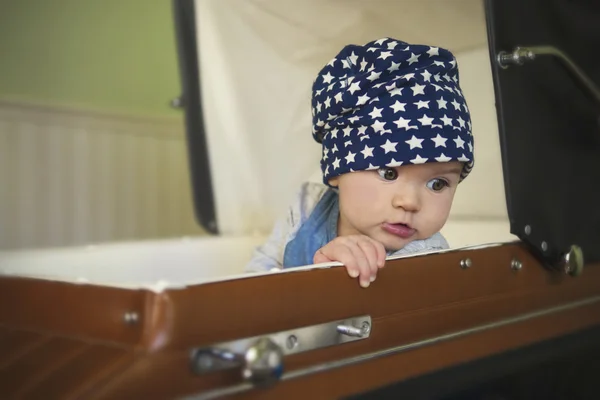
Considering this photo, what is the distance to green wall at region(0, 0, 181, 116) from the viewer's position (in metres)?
1.49

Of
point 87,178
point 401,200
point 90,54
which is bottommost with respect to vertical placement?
point 401,200

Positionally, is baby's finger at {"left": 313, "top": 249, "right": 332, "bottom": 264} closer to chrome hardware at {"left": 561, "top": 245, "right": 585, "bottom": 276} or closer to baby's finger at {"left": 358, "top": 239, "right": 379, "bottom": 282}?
baby's finger at {"left": 358, "top": 239, "right": 379, "bottom": 282}

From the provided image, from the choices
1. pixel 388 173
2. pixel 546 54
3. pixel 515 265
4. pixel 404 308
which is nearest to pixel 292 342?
pixel 404 308

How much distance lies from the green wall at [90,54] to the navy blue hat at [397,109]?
3.26ft

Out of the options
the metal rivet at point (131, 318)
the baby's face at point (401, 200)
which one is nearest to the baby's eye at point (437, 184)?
the baby's face at point (401, 200)

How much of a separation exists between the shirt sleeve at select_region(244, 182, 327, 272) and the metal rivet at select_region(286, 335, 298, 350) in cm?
34

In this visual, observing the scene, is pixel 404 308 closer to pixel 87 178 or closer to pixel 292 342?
pixel 292 342

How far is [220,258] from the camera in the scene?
1128 millimetres

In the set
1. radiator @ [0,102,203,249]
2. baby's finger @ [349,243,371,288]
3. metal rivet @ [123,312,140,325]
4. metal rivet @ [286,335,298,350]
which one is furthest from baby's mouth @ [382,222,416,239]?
radiator @ [0,102,203,249]

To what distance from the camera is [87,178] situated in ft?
5.35

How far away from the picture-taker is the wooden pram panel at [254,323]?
18.4 inches

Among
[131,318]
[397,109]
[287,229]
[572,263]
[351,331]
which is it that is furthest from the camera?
[287,229]

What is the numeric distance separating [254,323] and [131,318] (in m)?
0.10

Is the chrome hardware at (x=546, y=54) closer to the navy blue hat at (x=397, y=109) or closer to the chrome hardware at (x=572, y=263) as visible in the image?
the navy blue hat at (x=397, y=109)
